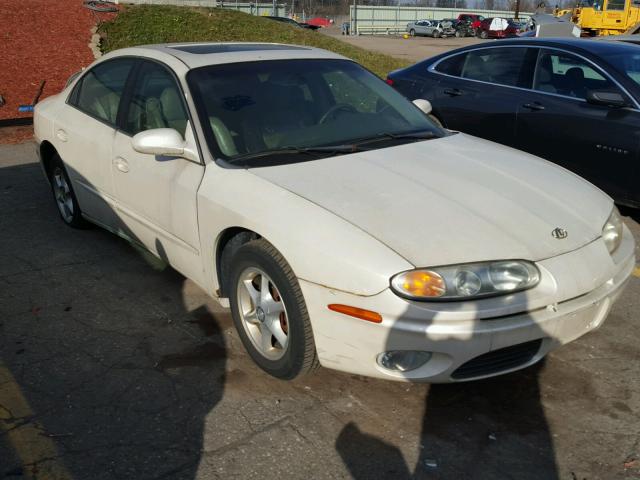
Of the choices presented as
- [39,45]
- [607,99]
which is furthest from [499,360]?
[39,45]

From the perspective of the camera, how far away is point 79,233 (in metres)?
5.41

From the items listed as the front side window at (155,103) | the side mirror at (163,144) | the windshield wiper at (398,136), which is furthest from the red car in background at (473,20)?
the side mirror at (163,144)

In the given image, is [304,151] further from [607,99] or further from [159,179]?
[607,99]

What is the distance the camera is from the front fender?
2.68m

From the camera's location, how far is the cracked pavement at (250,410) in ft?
8.71

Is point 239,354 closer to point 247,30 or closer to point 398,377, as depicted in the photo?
point 398,377

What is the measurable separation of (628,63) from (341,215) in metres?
4.01

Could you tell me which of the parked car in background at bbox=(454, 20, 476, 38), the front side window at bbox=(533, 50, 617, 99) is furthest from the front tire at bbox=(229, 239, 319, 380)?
the parked car in background at bbox=(454, 20, 476, 38)

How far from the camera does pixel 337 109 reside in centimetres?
402

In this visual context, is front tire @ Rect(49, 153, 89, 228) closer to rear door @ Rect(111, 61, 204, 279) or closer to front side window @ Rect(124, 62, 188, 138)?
rear door @ Rect(111, 61, 204, 279)

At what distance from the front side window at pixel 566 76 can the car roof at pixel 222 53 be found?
240 cm

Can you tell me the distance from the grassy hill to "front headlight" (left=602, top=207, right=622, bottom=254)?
12341mm

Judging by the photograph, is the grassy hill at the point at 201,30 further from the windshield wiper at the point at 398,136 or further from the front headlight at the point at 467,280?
the front headlight at the point at 467,280

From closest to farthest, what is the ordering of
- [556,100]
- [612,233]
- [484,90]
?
[612,233] < [556,100] < [484,90]
